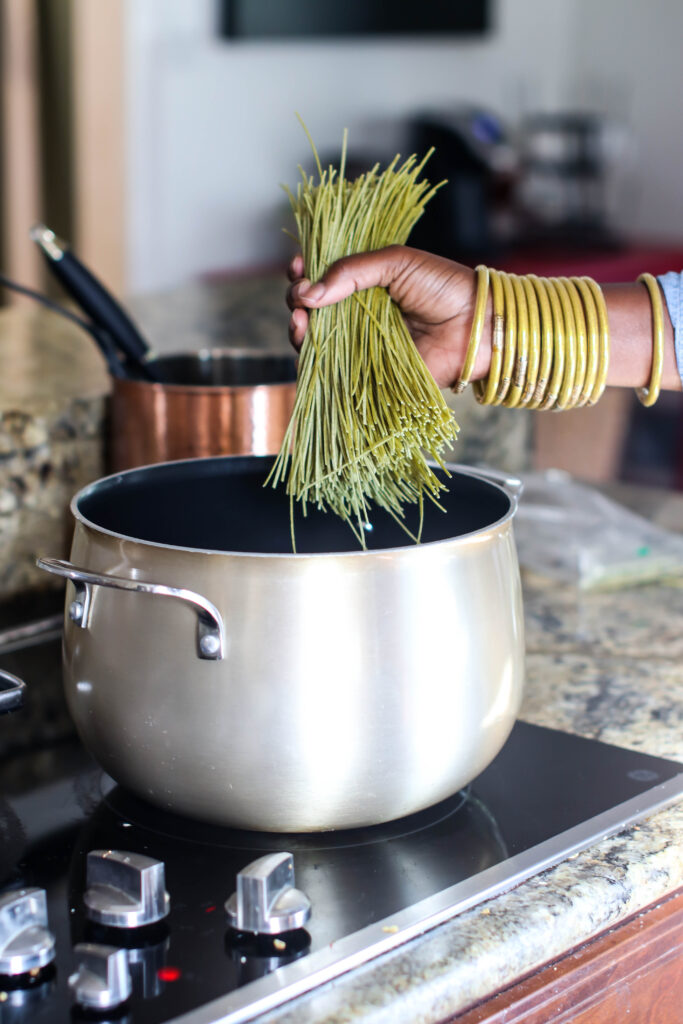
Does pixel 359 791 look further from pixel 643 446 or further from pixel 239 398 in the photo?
pixel 643 446

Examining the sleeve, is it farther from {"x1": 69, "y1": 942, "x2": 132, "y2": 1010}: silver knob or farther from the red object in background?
the red object in background

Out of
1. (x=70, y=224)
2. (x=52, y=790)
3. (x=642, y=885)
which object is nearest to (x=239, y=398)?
(x=52, y=790)

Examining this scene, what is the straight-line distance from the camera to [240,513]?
668 mm

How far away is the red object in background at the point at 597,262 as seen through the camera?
3111 millimetres

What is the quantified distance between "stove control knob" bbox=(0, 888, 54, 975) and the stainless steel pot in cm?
9

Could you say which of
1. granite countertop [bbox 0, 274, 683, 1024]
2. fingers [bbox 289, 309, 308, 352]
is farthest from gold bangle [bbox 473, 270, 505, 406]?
granite countertop [bbox 0, 274, 683, 1024]

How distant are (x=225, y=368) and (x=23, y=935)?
0.55m

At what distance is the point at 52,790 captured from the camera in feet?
2.02

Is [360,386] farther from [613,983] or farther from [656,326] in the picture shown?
[613,983]

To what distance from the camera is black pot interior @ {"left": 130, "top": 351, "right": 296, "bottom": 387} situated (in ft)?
3.01

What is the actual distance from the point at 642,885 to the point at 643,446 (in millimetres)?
3102

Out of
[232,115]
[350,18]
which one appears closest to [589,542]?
[232,115]

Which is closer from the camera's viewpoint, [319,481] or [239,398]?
[319,481]

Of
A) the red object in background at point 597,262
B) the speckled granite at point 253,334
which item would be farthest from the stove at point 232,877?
the red object in background at point 597,262
